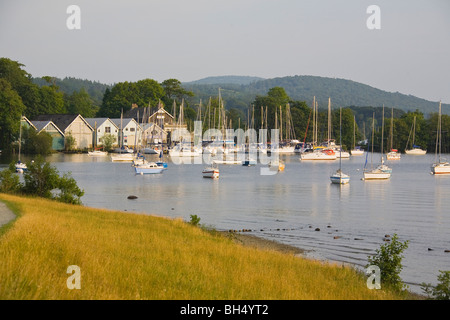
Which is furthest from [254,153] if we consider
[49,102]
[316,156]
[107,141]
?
[49,102]

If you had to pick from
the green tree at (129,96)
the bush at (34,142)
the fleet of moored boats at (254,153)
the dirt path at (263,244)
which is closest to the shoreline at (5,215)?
the dirt path at (263,244)

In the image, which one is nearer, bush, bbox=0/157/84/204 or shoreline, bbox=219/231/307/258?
shoreline, bbox=219/231/307/258

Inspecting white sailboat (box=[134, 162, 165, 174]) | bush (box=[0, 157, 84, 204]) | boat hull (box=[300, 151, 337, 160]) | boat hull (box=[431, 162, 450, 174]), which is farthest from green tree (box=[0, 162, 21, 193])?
boat hull (box=[300, 151, 337, 160])

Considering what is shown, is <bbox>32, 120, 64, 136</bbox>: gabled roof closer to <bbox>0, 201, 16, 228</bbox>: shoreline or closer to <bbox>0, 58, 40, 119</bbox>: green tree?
<bbox>0, 58, 40, 119</bbox>: green tree

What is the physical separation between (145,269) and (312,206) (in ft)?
115

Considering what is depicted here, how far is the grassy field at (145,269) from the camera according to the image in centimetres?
1262

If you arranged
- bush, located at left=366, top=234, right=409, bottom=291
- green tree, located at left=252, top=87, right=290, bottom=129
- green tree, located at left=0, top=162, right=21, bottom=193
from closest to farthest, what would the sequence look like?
1. bush, located at left=366, top=234, right=409, bottom=291
2. green tree, located at left=0, top=162, right=21, bottom=193
3. green tree, located at left=252, top=87, right=290, bottom=129

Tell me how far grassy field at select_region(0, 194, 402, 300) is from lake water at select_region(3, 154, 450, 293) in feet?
18.9

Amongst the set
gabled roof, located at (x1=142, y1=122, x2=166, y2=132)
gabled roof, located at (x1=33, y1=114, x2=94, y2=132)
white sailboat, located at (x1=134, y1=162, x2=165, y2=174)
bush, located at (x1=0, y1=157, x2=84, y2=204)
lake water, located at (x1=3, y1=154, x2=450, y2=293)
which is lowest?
A: lake water, located at (x1=3, y1=154, x2=450, y2=293)

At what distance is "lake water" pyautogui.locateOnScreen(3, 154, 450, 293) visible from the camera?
29.7 m

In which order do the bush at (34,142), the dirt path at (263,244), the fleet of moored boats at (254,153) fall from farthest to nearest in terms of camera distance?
the bush at (34,142) → the fleet of moored boats at (254,153) → the dirt path at (263,244)

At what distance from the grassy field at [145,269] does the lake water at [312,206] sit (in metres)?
5.76

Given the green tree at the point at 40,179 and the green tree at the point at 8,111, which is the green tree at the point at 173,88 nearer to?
the green tree at the point at 8,111

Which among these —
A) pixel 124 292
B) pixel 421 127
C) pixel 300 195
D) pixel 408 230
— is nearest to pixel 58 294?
pixel 124 292
